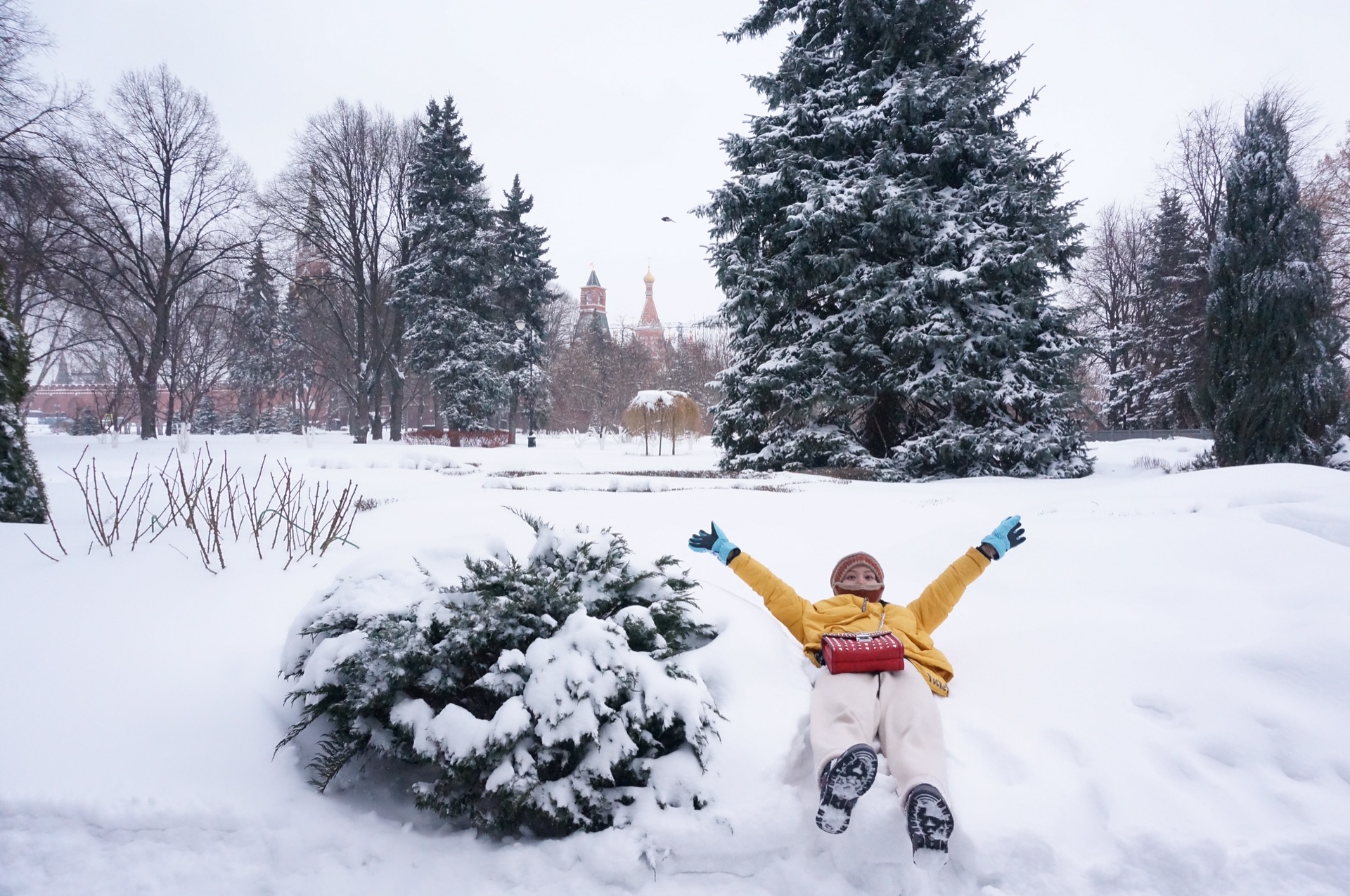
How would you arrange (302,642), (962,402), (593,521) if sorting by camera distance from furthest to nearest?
(962,402), (593,521), (302,642)

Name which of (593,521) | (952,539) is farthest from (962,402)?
(593,521)

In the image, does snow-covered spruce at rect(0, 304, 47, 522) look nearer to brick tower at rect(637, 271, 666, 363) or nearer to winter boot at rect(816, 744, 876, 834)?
winter boot at rect(816, 744, 876, 834)

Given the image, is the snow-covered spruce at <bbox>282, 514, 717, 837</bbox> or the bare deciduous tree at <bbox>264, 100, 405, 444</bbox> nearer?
the snow-covered spruce at <bbox>282, 514, 717, 837</bbox>

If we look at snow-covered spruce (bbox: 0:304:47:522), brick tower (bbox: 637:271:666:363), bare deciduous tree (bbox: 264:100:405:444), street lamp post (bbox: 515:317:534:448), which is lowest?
snow-covered spruce (bbox: 0:304:47:522)

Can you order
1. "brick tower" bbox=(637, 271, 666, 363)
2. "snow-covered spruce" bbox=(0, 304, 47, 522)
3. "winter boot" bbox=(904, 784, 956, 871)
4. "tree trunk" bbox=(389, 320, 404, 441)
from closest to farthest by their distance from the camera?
"winter boot" bbox=(904, 784, 956, 871), "snow-covered spruce" bbox=(0, 304, 47, 522), "tree trunk" bbox=(389, 320, 404, 441), "brick tower" bbox=(637, 271, 666, 363)

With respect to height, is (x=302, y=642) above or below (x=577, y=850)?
above

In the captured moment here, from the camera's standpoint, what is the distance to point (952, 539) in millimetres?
5086

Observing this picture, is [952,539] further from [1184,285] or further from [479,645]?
[1184,285]

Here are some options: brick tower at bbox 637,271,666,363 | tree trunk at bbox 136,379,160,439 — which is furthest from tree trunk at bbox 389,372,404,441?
brick tower at bbox 637,271,666,363

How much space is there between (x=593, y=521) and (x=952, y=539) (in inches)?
120

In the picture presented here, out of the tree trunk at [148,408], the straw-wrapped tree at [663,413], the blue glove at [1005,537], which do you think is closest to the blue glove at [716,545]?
the blue glove at [1005,537]

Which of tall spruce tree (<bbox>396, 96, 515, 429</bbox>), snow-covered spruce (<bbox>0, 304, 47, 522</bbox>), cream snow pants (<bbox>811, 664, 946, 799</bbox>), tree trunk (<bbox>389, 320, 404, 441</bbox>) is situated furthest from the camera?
tree trunk (<bbox>389, 320, 404, 441</bbox>)

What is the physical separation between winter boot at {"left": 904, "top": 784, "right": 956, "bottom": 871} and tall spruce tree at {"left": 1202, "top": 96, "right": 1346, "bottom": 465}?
12421mm

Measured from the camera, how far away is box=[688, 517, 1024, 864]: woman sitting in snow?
6.52 feet
